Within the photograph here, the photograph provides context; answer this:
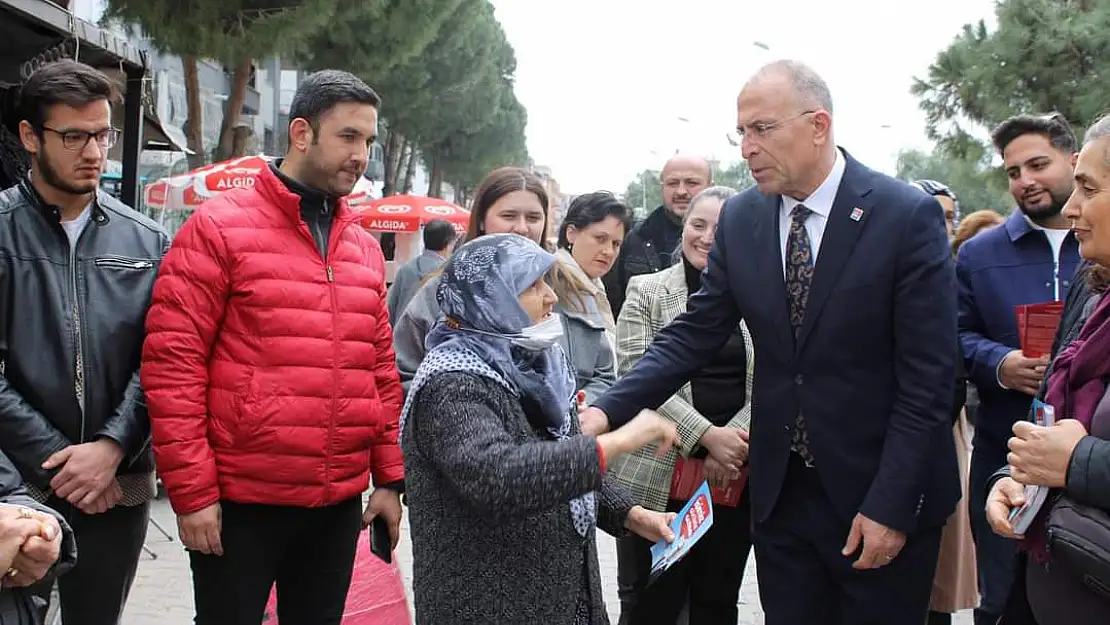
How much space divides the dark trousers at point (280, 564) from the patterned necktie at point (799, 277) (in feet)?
4.81

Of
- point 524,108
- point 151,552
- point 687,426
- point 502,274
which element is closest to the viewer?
point 502,274

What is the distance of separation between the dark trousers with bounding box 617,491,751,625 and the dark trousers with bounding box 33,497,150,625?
1922 millimetres

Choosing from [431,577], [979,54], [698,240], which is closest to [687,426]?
[698,240]

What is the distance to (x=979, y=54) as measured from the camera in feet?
48.5

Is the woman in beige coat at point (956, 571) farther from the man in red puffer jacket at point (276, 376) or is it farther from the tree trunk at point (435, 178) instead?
the tree trunk at point (435, 178)

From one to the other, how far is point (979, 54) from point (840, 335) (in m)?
13.3

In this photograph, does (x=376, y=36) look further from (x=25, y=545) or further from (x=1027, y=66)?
(x=25, y=545)

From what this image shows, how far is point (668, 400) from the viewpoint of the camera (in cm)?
396

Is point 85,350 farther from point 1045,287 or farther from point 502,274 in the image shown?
point 1045,287

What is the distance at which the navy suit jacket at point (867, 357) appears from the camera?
3029 mm

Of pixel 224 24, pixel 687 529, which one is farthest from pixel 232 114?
pixel 687 529

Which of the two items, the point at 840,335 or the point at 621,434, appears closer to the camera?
the point at 621,434

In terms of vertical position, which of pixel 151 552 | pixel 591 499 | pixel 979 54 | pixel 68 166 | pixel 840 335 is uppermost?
pixel 979 54

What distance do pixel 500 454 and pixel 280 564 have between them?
1325 millimetres
